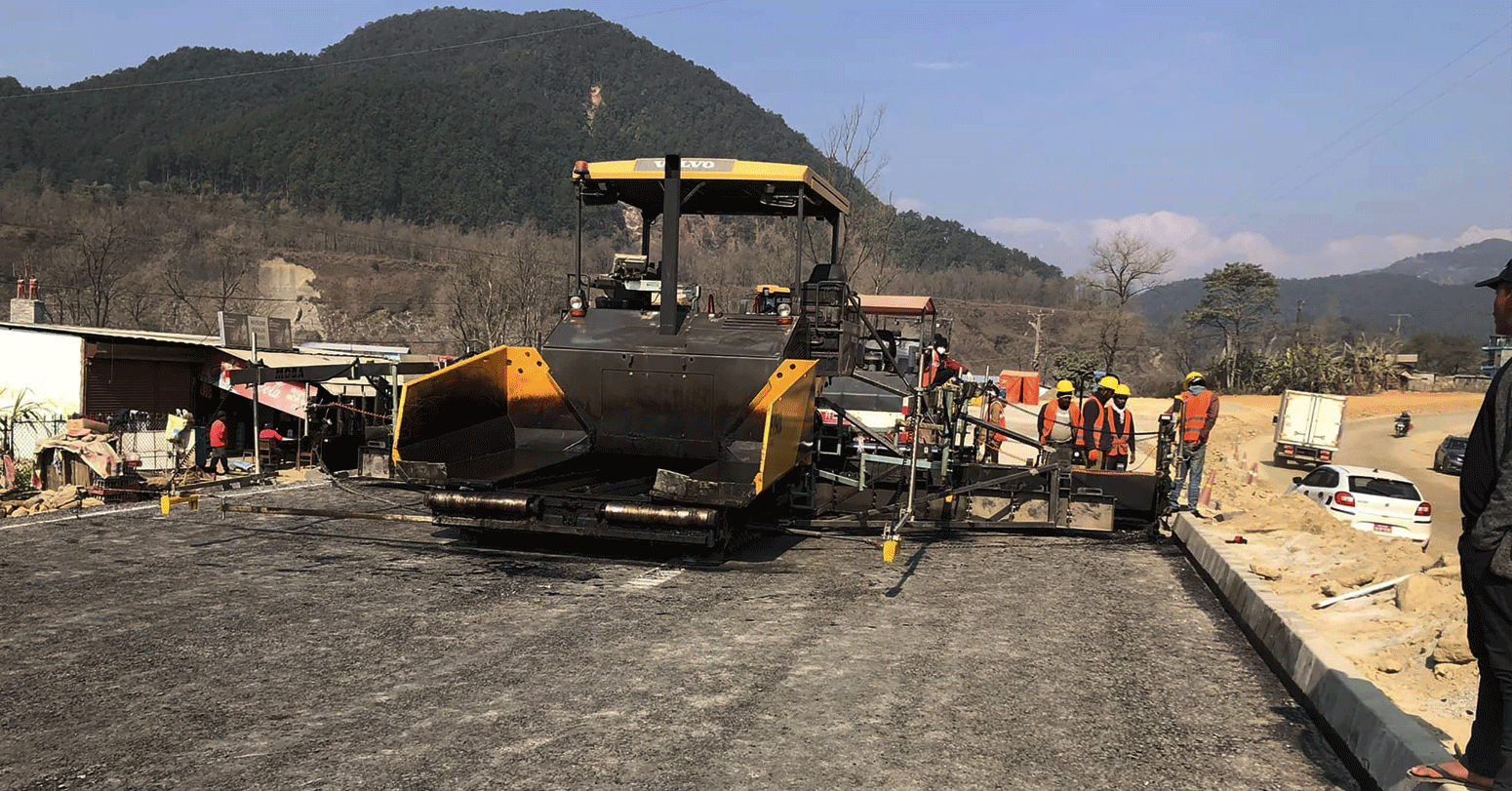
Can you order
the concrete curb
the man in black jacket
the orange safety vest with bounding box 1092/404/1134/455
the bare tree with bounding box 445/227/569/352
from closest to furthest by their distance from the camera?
1. the man in black jacket
2. the concrete curb
3. the orange safety vest with bounding box 1092/404/1134/455
4. the bare tree with bounding box 445/227/569/352

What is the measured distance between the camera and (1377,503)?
16.5 metres

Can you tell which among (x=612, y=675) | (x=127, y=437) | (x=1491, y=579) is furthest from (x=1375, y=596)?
(x=127, y=437)

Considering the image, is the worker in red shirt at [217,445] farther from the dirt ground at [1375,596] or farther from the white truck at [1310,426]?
the white truck at [1310,426]

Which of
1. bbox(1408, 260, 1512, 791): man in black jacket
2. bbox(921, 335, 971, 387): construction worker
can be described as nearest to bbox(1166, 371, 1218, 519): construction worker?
bbox(921, 335, 971, 387): construction worker

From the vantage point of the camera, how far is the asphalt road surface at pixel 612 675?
152 inches

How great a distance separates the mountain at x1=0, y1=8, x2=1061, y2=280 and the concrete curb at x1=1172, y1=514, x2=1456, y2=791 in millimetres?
91664

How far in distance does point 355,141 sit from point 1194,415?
430 feet

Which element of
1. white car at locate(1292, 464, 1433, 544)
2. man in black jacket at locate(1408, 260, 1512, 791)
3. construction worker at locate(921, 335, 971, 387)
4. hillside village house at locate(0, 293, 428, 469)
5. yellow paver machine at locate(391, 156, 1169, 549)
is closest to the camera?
man in black jacket at locate(1408, 260, 1512, 791)

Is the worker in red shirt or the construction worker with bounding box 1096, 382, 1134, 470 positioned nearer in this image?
the construction worker with bounding box 1096, 382, 1134, 470

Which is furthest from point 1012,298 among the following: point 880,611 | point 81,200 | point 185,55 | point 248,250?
point 185,55

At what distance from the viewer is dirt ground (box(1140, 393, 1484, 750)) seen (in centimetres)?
448

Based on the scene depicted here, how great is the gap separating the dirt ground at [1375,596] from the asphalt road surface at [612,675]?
430 mm

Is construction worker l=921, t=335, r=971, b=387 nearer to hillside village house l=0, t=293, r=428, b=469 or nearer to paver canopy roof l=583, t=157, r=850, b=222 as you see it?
paver canopy roof l=583, t=157, r=850, b=222

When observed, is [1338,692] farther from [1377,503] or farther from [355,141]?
[355,141]
